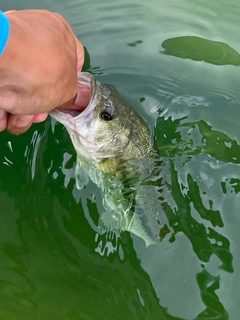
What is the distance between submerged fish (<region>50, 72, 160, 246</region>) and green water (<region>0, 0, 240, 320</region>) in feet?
0.43

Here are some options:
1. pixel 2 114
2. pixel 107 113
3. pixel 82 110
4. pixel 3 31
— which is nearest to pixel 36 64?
pixel 3 31

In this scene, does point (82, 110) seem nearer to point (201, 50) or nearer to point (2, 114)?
point (2, 114)

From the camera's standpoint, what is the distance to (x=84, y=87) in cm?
219

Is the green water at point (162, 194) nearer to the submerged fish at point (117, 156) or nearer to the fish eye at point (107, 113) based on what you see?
the submerged fish at point (117, 156)

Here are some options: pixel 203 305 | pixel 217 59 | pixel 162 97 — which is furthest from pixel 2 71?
pixel 217 59

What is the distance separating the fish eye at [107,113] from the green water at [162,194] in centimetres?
68

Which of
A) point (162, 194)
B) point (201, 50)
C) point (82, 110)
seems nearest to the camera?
point (82, 110)

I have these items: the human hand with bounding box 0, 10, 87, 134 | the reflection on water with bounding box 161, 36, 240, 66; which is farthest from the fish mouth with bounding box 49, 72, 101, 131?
the reflection on water with bounding box 161, 36, 240, 66

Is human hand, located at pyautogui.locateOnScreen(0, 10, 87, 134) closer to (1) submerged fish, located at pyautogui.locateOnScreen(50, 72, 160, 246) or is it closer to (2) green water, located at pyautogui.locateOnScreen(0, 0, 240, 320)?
(1) submerged fish, located at pyautogui.locateOnScreen(50, 72, 160, 246)

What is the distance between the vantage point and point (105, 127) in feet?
7.61

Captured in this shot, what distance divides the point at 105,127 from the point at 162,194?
66 cm

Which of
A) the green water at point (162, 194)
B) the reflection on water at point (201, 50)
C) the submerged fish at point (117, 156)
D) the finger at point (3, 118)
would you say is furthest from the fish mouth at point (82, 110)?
the reflection on water at point (201, 50)

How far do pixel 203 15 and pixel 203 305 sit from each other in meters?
2.40

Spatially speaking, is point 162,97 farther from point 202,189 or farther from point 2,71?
point 2,71
